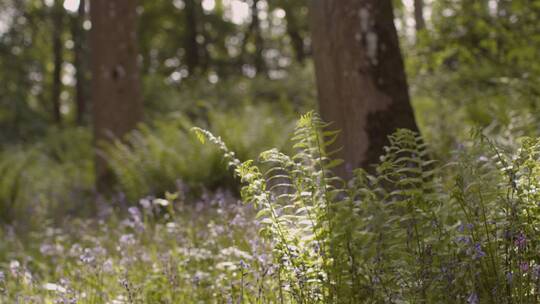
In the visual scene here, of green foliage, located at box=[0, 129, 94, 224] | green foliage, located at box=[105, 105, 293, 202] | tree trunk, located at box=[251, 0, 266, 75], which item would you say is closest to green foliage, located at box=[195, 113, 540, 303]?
green foliage, located at box=[0, 129, 94, 224]

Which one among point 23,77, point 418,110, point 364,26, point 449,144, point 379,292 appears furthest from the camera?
point 23,77

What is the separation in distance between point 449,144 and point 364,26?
10.7 ft

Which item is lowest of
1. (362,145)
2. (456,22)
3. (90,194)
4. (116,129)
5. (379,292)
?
(379,292)

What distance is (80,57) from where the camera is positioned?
21125mm

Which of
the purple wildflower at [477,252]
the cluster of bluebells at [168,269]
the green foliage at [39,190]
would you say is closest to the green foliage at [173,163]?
the green foliage at [39,190]

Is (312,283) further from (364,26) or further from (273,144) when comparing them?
(273,144)

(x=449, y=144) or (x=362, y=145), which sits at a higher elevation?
(x=449, y=144)

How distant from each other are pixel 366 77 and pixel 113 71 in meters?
4.60

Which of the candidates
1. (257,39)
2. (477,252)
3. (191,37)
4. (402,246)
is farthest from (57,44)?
(477,252)

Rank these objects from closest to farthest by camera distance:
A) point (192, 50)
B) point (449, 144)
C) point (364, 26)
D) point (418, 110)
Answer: point (364, 26) → point (449, 144) → point (418, 110) → point (192, 50)

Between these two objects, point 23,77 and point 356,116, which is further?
point 23,77

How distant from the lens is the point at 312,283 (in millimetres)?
2629

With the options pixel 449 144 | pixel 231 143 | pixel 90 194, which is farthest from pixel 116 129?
pixel 449 144

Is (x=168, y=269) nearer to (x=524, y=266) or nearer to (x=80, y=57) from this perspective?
(x=524, y=266)
